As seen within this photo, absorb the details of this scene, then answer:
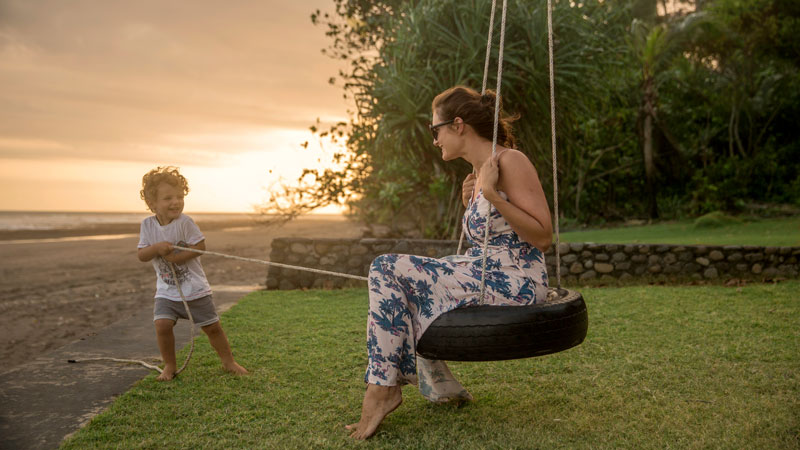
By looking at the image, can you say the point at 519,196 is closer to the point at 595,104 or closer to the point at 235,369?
the point at 235,369

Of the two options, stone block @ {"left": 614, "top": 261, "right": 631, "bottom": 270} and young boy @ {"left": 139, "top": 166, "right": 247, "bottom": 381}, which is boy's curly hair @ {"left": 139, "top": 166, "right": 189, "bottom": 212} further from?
stone block @ {"left": 614, "top": 261, "right": 631, "bottom": 270}

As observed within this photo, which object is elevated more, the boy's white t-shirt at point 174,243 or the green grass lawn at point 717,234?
the boy's white t-shirt at point 174,243

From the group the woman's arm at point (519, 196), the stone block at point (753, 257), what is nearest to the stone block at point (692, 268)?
→ the stone block at point (753, 257)

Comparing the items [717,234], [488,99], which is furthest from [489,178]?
[717,234]

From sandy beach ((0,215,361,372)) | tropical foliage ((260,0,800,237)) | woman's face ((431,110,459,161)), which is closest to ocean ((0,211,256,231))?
sandy beach ((0,215,361,372))

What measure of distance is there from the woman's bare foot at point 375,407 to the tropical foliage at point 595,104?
5.48 meters

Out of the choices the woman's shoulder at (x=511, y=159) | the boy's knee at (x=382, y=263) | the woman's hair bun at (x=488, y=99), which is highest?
A: the woman's hair bun at (x=488, y=99)

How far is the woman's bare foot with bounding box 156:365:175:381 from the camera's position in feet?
11.5

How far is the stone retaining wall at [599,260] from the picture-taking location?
7016 millimetres

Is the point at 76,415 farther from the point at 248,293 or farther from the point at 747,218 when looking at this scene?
the point at 747,218

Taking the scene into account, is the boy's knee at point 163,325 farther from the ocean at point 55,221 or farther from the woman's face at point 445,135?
the ocean at point 55,221

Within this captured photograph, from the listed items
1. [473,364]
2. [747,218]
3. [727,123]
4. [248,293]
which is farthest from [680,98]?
[473,364]

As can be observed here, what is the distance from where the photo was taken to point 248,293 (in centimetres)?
727

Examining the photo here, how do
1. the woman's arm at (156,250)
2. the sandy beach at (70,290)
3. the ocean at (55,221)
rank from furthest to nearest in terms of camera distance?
the ocean at (55,221)
the sandy beach at (70,290)
the woman's arm at (156,250)
